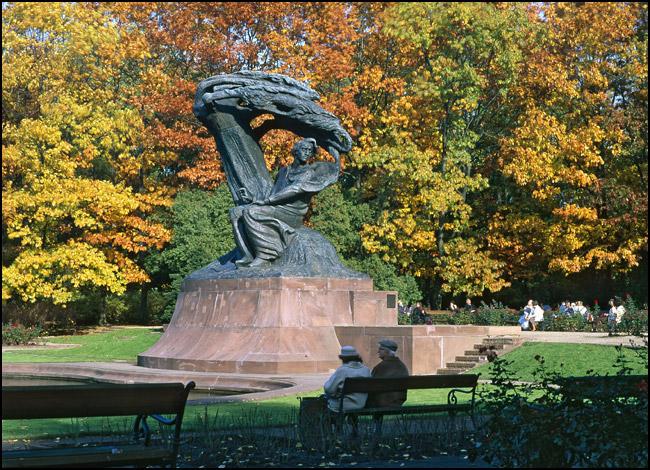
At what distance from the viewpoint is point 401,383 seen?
36.4 feet

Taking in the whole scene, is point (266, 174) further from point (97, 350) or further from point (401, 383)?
point (401, 383)

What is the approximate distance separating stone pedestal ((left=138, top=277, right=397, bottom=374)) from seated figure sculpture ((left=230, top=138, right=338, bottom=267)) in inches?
36.8

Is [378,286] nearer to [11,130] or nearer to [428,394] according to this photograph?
[11,130]

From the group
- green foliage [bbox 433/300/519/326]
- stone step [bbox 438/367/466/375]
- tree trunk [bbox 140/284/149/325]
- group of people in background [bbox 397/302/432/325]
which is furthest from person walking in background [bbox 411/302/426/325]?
tree trunk [bbox 140/284/149/325]

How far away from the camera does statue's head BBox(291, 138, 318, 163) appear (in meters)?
22.3

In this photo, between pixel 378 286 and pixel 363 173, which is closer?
pixel 378 286

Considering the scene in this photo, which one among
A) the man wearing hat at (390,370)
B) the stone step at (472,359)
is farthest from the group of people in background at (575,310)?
the man wearing hat at (390,370)

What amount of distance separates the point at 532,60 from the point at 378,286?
32.8ft

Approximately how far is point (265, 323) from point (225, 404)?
685 centimetres

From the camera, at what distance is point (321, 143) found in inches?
912

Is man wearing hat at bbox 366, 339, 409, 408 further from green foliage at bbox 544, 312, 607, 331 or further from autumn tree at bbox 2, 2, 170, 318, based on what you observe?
autumn tree at bbox 2, 2, 170, 318

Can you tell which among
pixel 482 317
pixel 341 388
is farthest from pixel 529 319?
pixel 341 388

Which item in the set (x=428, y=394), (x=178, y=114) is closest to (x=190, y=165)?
(x=178, y=114)

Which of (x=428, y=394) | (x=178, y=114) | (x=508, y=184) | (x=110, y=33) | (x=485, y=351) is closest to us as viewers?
(x=428, y=394)
